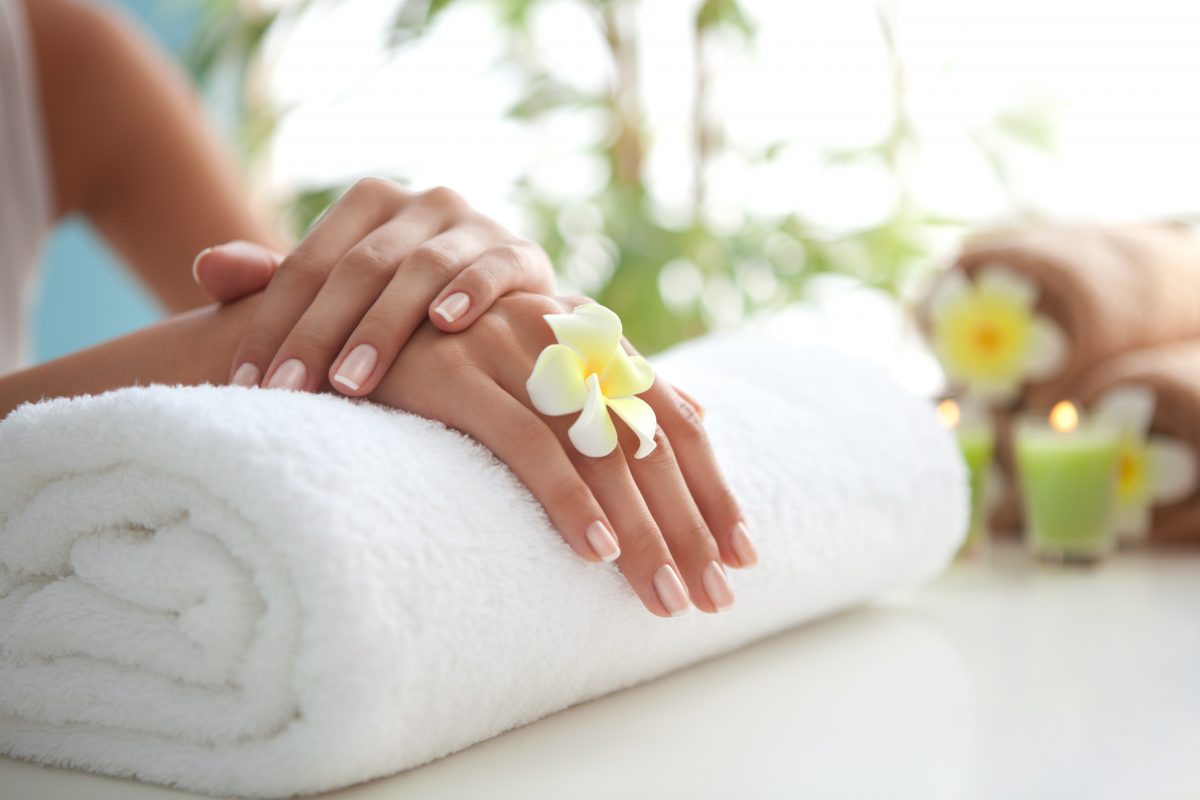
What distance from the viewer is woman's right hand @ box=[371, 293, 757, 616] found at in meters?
0.49

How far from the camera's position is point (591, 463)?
50 centimetres

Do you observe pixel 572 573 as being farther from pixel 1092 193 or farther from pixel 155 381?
pixel 1092 193

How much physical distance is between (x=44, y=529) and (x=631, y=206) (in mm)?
1355

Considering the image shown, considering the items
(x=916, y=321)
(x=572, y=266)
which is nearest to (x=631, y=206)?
(x=572, y=266)

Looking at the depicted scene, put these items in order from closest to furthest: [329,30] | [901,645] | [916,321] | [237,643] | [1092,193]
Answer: [237,643] → [901,645] → [916,321] → [1092,193] → [329,30]

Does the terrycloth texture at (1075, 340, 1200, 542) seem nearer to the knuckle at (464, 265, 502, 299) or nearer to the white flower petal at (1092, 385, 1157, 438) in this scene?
the white flower petal at (1092, 385, 1157, 438)

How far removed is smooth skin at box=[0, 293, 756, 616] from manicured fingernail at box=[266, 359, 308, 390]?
33 millimetres

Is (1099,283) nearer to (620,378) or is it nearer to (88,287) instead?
(620,378)

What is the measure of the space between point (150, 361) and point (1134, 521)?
72 centimetres

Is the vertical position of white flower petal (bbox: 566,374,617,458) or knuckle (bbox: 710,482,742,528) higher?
white flower petal (bbox: 566,374,617,458)

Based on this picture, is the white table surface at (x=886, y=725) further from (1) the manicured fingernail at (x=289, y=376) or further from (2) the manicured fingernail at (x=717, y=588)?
(1) the manicured fingernail at (x=289, y=376)

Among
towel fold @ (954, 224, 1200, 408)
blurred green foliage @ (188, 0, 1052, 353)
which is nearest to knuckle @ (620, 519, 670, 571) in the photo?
towel fold @ (954, 224, 1200, 408)

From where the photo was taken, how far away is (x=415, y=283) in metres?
0.55

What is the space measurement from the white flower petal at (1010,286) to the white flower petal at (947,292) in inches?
0.9
